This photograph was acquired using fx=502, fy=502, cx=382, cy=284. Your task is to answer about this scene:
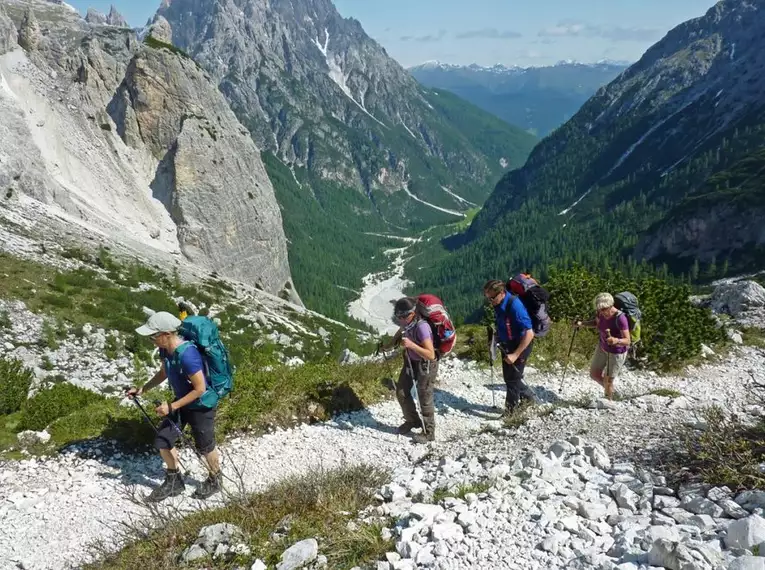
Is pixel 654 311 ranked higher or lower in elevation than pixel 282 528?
higher

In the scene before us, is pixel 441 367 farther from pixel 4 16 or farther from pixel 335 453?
pixel 4 16

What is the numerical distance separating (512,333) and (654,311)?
28.4ft

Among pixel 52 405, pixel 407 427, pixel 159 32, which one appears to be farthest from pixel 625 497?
pixel 159 32

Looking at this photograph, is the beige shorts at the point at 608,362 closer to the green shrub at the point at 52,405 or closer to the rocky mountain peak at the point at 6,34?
the green shrub at the point at 52,405

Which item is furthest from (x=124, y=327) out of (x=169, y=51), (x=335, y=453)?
(x=169, y=51)

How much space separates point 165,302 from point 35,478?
116 ft

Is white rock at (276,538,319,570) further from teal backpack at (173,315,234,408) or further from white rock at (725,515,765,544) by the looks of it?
white rock at (725,515,765,544)

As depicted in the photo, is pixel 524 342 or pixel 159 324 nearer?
pixel 159 324

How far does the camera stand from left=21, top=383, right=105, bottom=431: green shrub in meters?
10.5

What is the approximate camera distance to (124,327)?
32625 millimetres

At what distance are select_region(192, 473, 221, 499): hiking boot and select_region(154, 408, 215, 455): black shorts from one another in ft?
1.67

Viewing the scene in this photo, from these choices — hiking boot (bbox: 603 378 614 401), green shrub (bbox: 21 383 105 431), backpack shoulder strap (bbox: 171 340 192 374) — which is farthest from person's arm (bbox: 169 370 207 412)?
hiking boot (bbox: 603 378 614 401)

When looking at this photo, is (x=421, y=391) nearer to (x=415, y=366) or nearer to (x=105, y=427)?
(x=415, y=366)

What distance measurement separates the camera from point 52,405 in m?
11.0
